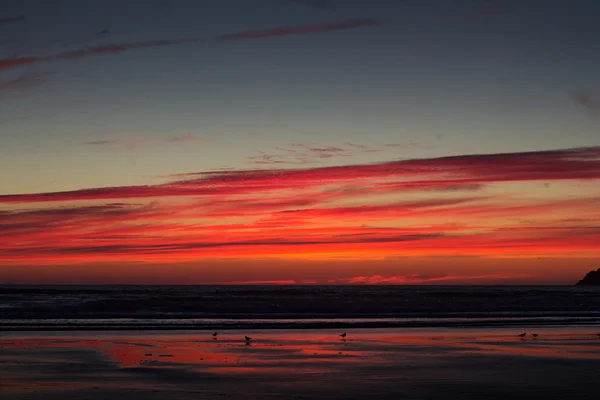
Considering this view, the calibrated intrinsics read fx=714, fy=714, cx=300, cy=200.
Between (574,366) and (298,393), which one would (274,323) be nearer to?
(574,366)

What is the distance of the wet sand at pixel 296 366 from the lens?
16.8m

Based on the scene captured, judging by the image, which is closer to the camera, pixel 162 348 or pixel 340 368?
pixel 340 368

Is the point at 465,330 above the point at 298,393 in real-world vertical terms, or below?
above

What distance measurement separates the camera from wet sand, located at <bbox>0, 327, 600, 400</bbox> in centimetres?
1678

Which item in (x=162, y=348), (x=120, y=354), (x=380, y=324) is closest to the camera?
(x=120, y=354)

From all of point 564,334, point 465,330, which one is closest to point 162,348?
point 465,330

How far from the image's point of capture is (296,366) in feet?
70.7

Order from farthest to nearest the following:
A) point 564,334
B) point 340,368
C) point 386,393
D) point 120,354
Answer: point 564,334, point 120,354, point 340,368, point 386,393

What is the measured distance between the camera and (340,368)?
21.0 meters

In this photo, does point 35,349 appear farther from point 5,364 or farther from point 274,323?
point 274,323

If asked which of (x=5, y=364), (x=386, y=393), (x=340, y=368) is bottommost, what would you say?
(x=386, y=393)

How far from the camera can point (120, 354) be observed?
80.6ft

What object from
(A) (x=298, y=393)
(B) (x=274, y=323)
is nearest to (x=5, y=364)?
(A) (x=298, y=393)

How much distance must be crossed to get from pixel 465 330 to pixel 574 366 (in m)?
15.3
